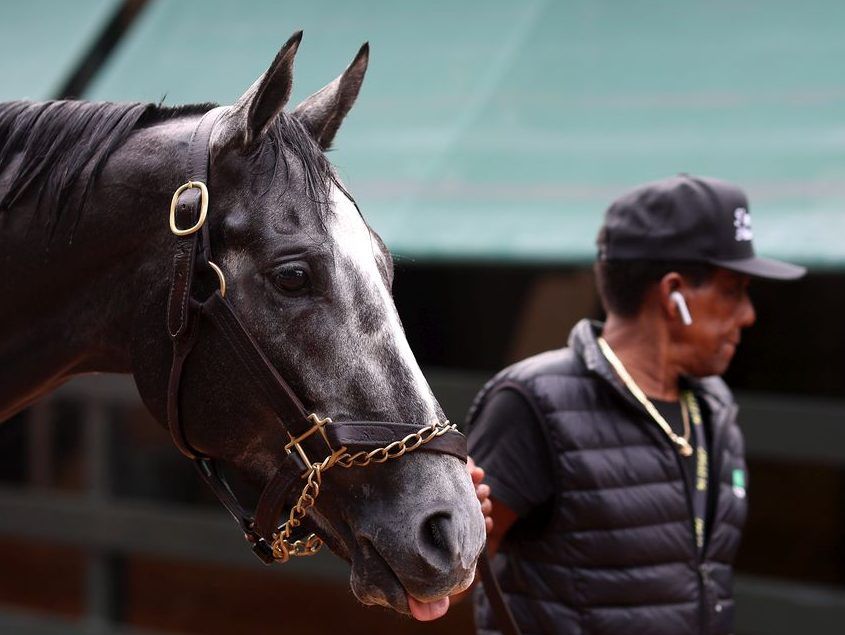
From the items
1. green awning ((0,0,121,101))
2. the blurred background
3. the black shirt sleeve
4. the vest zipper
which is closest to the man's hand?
the black shirt sleeve

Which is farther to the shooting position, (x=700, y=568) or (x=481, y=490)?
(x=700, y=568)

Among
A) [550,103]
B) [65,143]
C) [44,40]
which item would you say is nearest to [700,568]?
[65,143]

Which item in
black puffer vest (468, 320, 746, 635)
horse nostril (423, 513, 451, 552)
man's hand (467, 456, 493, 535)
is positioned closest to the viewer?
horse nostril (423, 513, 451, 552)

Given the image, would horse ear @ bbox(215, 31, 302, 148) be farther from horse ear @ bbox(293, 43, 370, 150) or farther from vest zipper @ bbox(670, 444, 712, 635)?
vest zipper @ bbox(670, 444, 712, 635)

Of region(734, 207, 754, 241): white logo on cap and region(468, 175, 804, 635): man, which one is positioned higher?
region(734, 207, 754, 241): white logo on cap

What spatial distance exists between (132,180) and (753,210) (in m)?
2.35

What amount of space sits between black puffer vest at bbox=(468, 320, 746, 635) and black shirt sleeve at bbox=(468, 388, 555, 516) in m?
0.02

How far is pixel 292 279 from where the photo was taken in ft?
5.47

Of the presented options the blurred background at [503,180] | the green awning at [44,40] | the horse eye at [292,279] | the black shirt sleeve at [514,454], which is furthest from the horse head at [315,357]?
the green awning at [44,40]

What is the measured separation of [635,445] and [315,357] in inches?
30.0

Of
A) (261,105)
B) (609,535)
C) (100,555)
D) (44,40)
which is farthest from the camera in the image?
(44,40)

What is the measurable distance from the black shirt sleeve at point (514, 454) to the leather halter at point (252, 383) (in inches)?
18.9

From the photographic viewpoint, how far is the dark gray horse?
1.62 metres

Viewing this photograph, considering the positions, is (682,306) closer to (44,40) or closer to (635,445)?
(635,445)
